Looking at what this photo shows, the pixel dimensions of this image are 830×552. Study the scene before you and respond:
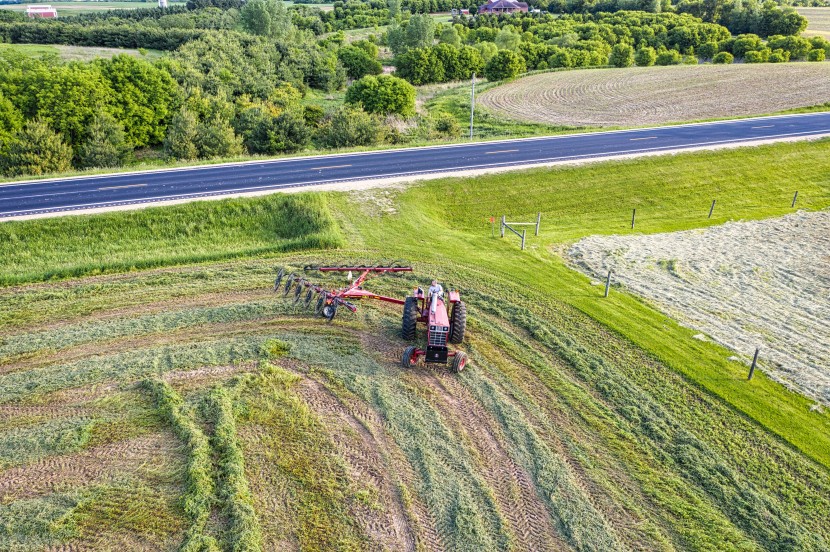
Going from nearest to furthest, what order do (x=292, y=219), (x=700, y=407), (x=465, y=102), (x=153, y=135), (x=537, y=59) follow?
(x=700, y=407) → (x=292, y=219) → (x=153, y=135) → (x=465, y=102) → (x=537, y=59)

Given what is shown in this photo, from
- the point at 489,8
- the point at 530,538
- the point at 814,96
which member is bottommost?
the point at 530,538

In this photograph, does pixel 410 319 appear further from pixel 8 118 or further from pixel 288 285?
pixel 8 118

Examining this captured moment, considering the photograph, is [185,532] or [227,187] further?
[227,187]

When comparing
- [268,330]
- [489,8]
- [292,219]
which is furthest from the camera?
[489,8]

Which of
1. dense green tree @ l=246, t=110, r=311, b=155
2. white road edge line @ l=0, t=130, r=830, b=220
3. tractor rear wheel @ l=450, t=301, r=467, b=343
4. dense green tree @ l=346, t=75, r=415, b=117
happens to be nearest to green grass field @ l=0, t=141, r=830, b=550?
tractor rear wheel @ l=450, t=301, r=467, b=343

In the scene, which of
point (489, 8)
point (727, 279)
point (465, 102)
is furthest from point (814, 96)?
point (489, 8)

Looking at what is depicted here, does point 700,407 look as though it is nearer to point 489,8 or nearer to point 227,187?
point 227,187

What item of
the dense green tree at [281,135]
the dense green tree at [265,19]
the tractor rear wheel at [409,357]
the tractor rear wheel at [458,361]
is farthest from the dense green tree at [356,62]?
the tractor rear wheel at [458,361]

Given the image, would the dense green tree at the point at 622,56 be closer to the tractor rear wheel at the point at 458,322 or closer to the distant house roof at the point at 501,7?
the distant house roof at the point at 501,7

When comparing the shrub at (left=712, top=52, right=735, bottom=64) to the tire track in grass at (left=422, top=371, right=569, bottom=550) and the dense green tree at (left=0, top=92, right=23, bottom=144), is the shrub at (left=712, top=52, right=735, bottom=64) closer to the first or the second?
the dense green tree at (left=0, top=92, right=23, bottom=144)
